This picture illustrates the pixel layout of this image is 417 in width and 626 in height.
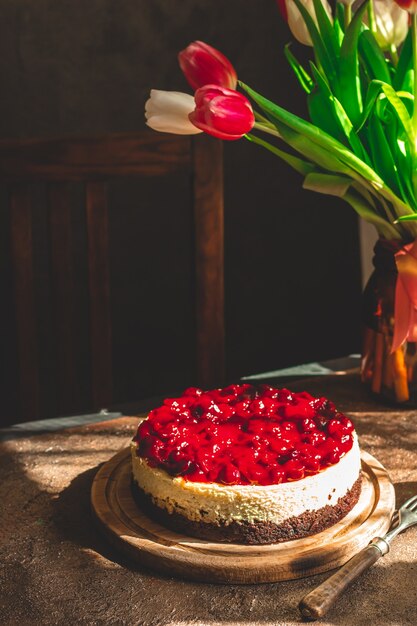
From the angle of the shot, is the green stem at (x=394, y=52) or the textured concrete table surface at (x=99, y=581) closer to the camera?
the textured concrete table surface at (x=99, y=581)

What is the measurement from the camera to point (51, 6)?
101 inches

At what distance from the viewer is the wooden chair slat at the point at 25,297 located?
1746 mm

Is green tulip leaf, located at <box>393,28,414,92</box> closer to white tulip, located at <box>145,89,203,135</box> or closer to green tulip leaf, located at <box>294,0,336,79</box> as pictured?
green tulip leaf, located at <box>294,0,336,79</box>

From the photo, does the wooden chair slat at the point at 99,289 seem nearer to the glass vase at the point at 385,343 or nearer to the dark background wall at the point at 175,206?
the glass vase at the point at 385,343

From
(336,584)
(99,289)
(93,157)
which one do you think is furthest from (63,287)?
(336,584)

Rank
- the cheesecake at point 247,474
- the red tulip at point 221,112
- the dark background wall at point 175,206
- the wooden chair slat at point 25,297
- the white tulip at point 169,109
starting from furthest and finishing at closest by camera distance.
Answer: the dark background wall at point 175,206 < the wooden chair slat at point 25,297 < the white tulip at point 169,109 < the red tulip at point 221,112 < the cheesecake at point 247,474

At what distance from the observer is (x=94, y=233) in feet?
5.88

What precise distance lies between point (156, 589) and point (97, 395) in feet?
3.16

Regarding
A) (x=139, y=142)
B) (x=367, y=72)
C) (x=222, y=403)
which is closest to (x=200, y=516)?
(x=222, y=403)

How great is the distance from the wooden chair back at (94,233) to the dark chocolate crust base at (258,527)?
82 cm

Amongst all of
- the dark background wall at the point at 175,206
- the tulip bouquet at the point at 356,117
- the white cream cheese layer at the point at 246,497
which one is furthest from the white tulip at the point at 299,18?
the dark background wall at the point at 175,206

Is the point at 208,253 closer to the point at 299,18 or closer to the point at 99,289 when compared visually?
the point at 99,289

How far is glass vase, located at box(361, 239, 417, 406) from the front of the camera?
137cm

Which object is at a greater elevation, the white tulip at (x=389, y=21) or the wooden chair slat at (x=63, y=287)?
the white tulip at (x=389, y=21)
